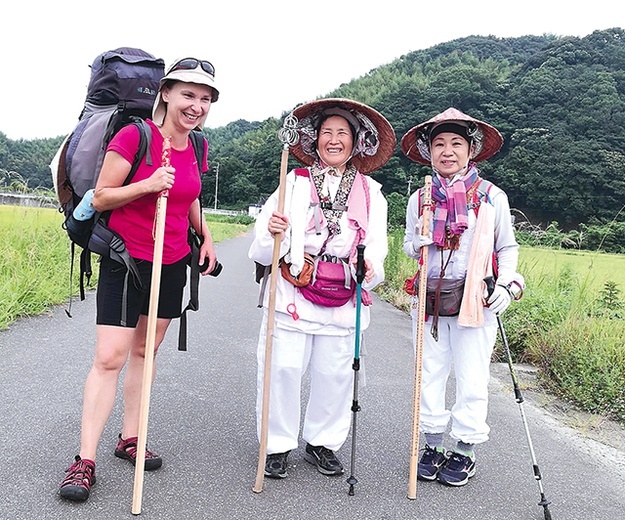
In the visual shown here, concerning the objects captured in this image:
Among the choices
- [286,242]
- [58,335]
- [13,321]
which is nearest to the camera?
[286,242]

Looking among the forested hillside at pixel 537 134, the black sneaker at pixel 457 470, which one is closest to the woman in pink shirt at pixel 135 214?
the black sneaker at pixel 457 470

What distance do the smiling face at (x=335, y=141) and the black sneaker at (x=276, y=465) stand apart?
65.4 inches

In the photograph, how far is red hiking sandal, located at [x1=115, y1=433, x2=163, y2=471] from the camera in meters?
3.08

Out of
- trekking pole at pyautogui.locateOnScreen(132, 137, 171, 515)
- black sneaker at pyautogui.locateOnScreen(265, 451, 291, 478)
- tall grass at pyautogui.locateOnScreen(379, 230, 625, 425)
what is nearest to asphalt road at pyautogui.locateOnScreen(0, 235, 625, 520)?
black sneaker at pyautogui.locateOnScreen(265, 451, 291, 478)

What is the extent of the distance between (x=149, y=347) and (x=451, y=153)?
1.97m

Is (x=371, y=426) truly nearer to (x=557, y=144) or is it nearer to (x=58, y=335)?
(x=58, y=335)

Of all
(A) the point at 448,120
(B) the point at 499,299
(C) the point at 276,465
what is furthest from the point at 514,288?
(C) the point at 276,465

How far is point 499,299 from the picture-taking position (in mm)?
3164

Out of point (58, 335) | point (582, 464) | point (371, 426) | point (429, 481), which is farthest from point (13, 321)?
point (582, 464)

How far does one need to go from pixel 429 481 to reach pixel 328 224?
1.55m

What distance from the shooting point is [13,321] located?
6.34m

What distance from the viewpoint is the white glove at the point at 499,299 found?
3.16 metres

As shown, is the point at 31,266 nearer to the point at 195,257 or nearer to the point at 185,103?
the point at 195,257

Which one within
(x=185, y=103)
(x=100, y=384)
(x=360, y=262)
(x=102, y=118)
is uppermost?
(x=185, y=103)
